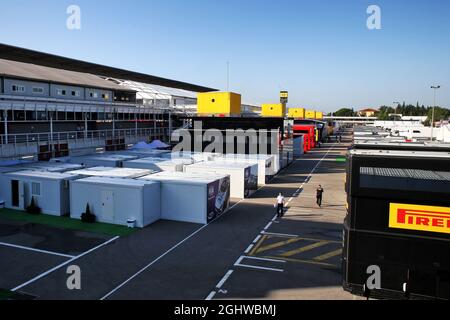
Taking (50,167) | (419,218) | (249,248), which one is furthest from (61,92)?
(419,218)

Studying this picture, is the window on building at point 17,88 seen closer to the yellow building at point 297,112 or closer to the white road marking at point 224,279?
the white road marking at point 224,279

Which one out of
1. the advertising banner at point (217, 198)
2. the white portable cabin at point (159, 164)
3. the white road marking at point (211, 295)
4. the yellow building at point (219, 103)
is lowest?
the white road marking at point (211, 295)

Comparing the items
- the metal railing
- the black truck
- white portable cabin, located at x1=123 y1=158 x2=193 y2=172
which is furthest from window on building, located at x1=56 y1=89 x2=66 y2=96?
the black truck

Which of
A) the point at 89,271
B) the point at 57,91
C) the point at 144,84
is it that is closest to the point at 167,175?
the point at 89,271

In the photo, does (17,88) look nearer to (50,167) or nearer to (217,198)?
(50,167)

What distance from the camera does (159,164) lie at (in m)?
29.3

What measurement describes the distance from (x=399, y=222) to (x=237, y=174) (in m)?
18.3

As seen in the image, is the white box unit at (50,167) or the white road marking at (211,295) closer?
the white road marking at (211,295)

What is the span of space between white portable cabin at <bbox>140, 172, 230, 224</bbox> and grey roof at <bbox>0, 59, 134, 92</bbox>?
2463 centimetres

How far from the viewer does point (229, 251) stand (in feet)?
50.8

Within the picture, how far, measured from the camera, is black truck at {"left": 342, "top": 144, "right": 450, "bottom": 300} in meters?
7.86

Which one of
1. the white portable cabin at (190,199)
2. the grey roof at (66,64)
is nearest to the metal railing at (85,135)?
the grey roof at (66,64)

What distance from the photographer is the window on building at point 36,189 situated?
69.2 feet

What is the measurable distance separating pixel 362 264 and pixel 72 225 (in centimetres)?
1486
